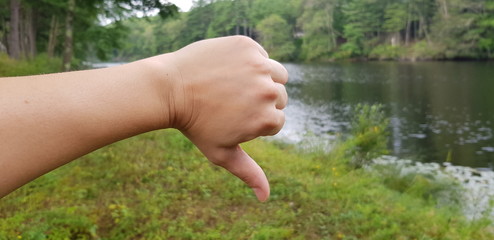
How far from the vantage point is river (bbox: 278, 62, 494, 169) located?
38.5 feet

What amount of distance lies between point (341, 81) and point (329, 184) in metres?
25.7

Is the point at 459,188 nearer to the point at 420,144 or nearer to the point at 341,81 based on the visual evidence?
the point at 420,144

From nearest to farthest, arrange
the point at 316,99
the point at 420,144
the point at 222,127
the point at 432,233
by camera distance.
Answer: the point at 222,127, the point at 432,233, the point at 420,144, the point at 316,99

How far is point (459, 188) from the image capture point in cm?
705

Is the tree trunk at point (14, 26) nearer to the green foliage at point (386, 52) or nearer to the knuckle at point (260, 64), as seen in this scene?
the knuckle at point (260, 64)

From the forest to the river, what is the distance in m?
7.80

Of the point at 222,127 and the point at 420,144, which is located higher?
the point at 222,127

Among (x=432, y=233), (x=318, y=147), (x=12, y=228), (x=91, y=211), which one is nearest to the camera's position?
(x=12, y=228)

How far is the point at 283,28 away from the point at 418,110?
162 feet

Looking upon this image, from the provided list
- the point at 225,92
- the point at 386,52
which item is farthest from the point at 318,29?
the point at 225,92

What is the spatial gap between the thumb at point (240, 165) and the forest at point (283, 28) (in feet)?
23.7

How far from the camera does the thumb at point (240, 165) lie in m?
1.16

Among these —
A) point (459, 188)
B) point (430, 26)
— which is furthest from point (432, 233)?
point (430, 26)

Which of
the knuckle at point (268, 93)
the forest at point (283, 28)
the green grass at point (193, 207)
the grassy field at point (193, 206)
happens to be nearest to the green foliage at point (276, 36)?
the forest at point (283, 28)
